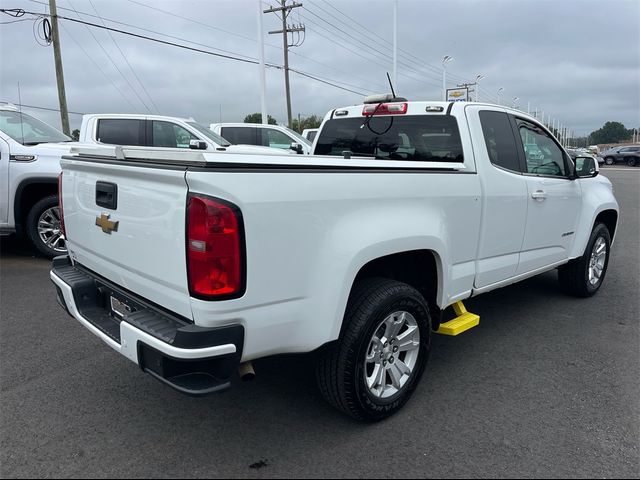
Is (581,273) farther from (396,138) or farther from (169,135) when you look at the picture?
(169,135)

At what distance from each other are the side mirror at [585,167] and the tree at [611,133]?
13246 cm

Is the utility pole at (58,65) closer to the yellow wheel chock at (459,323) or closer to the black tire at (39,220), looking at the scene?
the black tire at (39,220)

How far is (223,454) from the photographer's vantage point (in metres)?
2.57

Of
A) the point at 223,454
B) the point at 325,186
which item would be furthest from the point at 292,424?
the point at 325,186

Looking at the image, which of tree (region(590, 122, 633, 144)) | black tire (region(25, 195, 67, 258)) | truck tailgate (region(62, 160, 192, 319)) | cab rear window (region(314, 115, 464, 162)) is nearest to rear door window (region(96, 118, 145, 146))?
black tire (region(25, 195, 67, 258))

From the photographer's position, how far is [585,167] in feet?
15.2

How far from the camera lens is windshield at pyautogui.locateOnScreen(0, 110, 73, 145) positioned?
6.42m

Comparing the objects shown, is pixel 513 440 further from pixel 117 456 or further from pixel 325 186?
pixel 117 456

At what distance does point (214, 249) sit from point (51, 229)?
208 inches

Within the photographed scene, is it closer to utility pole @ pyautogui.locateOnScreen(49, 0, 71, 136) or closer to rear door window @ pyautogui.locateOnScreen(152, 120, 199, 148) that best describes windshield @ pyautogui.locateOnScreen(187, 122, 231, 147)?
rear door window @ pyautogui.locateOnScreen(152, 120, 199, 148)

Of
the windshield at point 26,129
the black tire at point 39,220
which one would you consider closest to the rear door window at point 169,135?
the windshield at point 26,129

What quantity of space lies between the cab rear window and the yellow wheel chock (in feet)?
3.58

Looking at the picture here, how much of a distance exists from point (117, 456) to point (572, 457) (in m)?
2.34

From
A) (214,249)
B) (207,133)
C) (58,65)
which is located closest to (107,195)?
(214,249)
